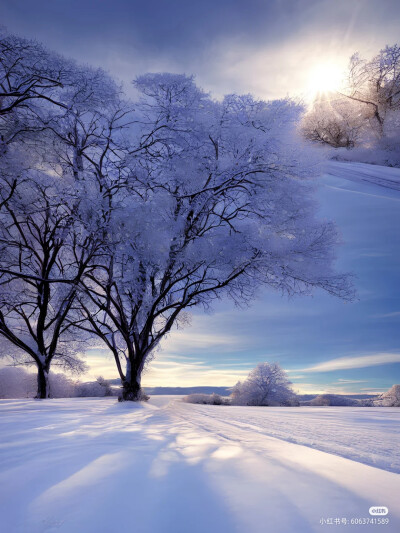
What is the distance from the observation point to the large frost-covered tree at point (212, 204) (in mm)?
7406

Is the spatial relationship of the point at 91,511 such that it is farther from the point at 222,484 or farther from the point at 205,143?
the point at 205,143

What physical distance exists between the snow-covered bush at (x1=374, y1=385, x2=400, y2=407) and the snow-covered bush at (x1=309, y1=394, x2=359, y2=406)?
2.03ft

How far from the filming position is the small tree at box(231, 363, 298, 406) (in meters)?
11.9

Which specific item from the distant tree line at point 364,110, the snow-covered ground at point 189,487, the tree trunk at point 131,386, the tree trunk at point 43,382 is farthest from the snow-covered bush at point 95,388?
the distant tree line at point 364,110

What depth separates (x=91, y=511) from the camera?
3.04 ft

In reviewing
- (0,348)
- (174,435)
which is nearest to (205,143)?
(174,435)

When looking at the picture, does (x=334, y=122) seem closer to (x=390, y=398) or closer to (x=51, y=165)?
(x=390, y=398)

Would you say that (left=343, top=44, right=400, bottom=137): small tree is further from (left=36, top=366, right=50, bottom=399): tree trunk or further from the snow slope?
(left=36, top=366, right=50, bottom=399): tree trunk

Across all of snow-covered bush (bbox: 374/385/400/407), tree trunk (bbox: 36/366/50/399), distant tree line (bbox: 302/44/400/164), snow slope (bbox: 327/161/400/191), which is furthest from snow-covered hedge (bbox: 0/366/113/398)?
distant tree line (bbox: 302/44/400/164)

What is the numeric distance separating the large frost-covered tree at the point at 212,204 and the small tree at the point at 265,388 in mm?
4788

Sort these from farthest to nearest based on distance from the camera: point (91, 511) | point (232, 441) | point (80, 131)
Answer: point (80, 131), point (232, 441), point (91, 511)

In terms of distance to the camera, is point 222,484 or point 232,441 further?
point 232,441

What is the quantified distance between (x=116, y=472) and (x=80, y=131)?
914 centimetres

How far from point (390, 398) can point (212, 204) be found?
6566mm
